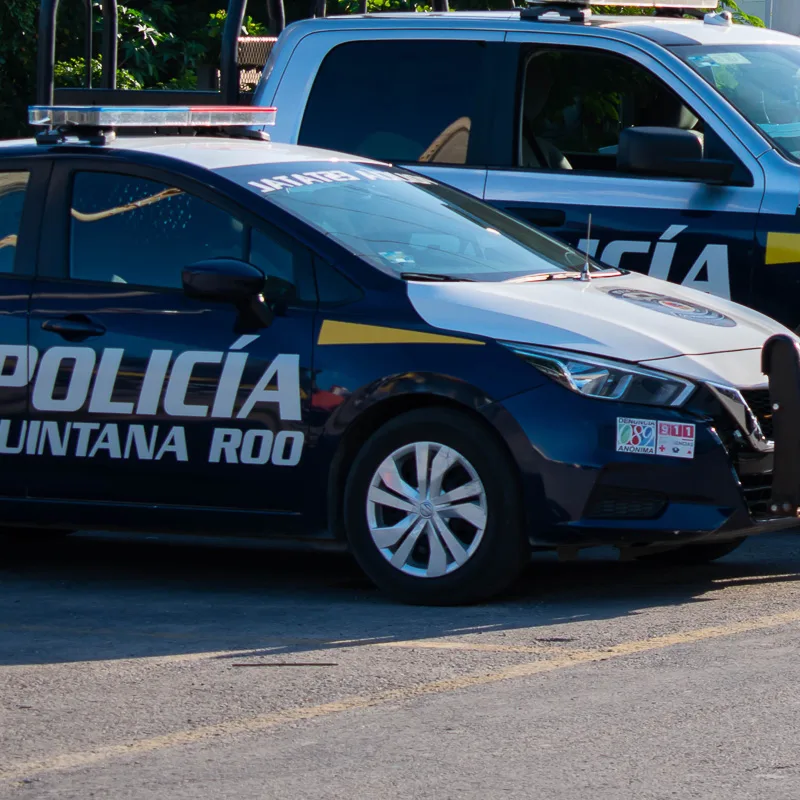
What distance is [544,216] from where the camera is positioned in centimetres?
853

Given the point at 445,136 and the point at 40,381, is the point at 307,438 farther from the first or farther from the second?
the point at 445,136

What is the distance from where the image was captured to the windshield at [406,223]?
696cm

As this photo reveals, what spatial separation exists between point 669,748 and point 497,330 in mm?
2050

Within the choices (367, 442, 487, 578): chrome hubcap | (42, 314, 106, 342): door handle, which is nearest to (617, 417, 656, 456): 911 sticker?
(367, 442, 487, 578): chrome hubcap

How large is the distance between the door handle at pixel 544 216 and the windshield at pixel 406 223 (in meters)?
0.74

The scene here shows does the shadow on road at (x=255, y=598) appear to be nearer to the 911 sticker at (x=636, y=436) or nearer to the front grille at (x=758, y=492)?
the front grille at (x=758, y=492)

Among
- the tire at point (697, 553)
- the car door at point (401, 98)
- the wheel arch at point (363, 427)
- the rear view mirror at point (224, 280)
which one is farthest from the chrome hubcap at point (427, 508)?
the car door at point (401, 98)

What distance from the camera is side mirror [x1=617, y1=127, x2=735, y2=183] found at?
8180 mm

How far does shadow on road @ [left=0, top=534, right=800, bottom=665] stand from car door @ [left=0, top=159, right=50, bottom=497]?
0.49 metres

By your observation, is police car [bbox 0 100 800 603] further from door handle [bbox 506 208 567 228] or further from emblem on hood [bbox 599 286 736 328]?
door handle [bbox 506 208 567 228]

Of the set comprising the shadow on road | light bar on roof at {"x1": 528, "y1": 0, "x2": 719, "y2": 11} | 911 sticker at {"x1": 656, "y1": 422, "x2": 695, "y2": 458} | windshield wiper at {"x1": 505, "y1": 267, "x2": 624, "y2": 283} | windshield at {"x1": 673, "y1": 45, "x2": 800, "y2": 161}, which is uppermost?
light bar on roof at {"x1": 528, "y1": 0, "x2": 719, "y2": 11}

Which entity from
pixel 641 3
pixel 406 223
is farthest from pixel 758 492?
pixel 641 3

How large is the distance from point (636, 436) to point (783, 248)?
201cm

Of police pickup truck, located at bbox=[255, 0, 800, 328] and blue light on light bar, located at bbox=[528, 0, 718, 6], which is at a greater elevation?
blue light on light bar, located at bbox=[528, 0, 718, 6]
